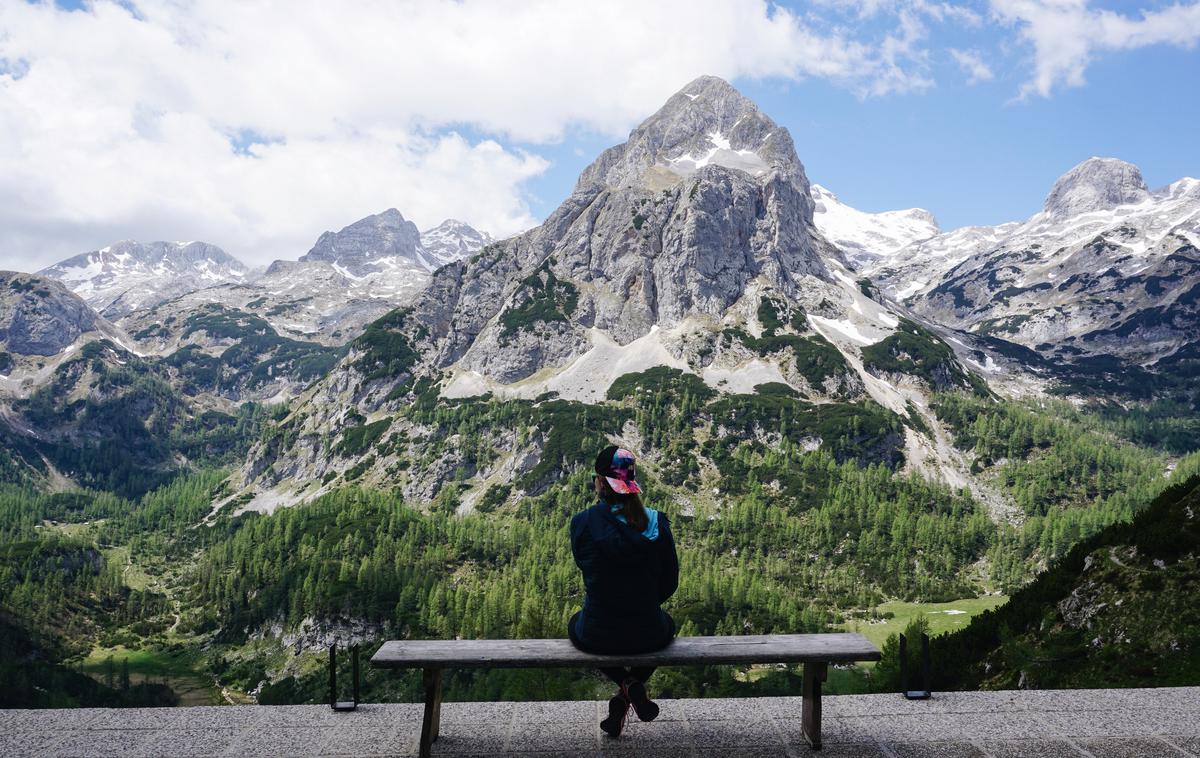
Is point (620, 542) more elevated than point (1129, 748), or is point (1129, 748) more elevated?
point (620, 542)

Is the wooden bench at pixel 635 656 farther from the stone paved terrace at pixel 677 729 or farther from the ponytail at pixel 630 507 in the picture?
the ponytail at pixel 630 507

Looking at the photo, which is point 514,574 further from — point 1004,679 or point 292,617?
point 1004,679

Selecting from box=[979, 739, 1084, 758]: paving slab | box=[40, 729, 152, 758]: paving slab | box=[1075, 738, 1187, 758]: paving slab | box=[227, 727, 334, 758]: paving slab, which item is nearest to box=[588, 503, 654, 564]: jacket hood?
box=[227, 727, 334, 758]: paving slab

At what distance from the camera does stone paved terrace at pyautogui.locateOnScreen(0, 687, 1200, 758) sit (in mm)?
11133

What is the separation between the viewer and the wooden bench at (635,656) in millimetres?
10492

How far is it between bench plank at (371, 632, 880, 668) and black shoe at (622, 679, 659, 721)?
0.51 metres

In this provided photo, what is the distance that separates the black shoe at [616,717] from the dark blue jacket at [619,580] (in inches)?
47.0

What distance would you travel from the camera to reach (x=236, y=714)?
13.2 meters

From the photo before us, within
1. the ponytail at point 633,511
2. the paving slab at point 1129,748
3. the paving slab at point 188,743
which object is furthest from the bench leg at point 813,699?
the paving slab at point 188,743

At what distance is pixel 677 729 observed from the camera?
467 inches

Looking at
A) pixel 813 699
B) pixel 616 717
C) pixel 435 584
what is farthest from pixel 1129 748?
pixel 435 584

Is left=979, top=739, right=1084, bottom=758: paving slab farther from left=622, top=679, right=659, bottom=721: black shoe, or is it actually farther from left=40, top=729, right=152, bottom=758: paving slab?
left=40, top=729, right=152, bottom=758: paving slab

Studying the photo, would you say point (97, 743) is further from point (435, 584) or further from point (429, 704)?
point (435, 584)

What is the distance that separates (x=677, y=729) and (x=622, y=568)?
149 inches
